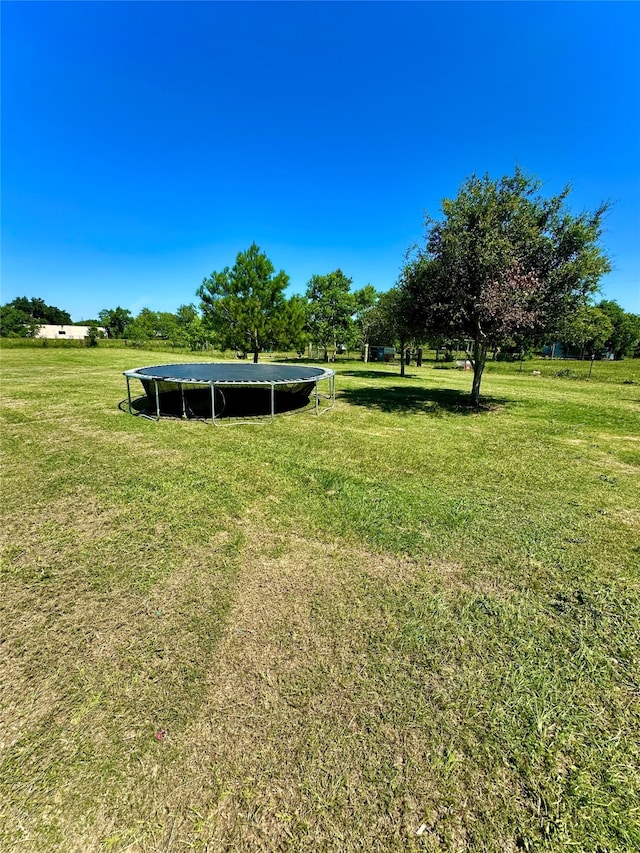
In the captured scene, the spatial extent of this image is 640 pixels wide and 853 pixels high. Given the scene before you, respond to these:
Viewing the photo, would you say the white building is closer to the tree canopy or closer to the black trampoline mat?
the tree canopy

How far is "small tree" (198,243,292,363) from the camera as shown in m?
16.5

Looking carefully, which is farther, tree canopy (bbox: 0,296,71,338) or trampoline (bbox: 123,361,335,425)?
tree canopy (bbox: 0,296,71,338)

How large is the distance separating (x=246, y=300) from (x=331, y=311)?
1209 cm

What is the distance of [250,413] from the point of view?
843cm

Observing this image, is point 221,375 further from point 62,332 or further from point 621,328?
point 62,332

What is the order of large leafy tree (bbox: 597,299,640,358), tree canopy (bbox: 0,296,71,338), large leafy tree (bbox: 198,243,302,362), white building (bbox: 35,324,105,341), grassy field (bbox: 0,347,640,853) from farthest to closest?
white building (bbox: 35,324,105,341)
tree canopy (bbox: 0,296,71,338)
large leafy tree (bbox: 597,299,640,358)
large leafy tree (bbox: 198,243,302,362)
grassy field (bbox: 0,347,640,853)

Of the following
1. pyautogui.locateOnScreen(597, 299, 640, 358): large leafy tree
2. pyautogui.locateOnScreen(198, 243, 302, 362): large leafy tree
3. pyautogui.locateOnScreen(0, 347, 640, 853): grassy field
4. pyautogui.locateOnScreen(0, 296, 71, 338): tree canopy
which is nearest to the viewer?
pyautogui.locateOnScreen(0, 347, 640, 853): grassy field

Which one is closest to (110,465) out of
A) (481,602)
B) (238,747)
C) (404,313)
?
(238,747)

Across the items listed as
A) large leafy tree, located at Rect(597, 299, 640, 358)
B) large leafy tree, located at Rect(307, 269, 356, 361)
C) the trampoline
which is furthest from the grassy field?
large leafy tree, located at Rect(597, 299, 640, 358)

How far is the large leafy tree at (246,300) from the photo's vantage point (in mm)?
16531

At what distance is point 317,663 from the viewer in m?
2.04

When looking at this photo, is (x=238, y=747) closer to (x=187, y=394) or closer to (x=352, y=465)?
(x=352, y=465)

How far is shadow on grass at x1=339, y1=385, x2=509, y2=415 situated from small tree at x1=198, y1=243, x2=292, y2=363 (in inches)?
241

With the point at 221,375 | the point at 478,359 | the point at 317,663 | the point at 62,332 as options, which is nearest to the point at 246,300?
the point at 221,375
